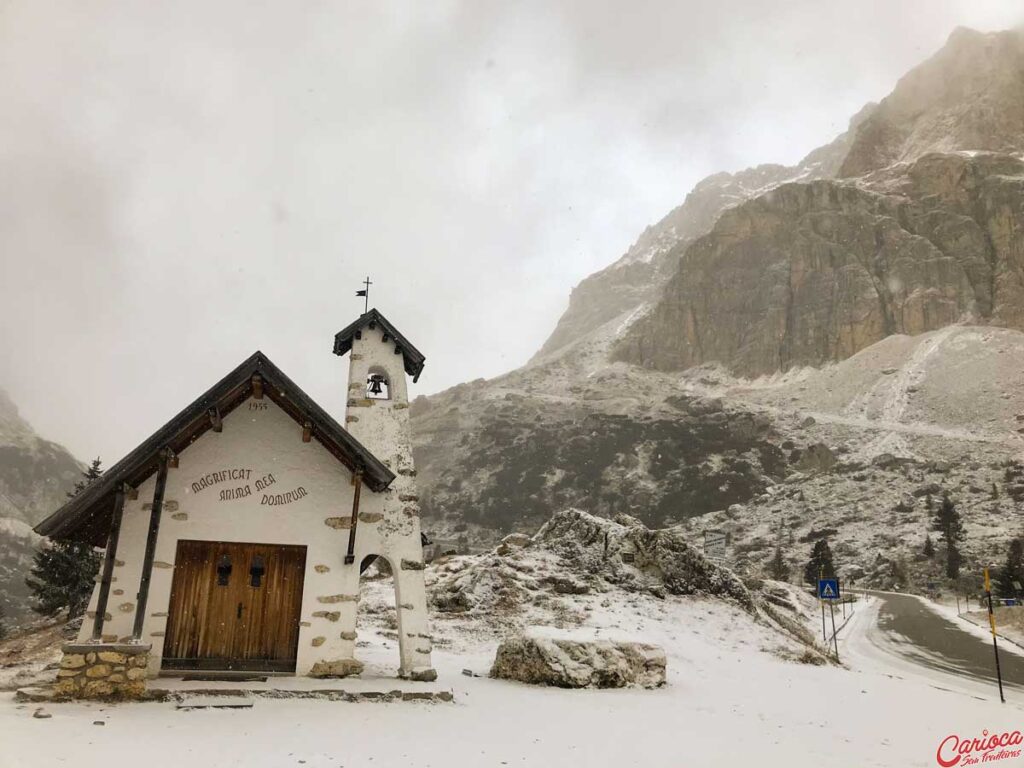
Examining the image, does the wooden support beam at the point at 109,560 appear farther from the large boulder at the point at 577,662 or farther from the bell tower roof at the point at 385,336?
the large boulder at the point at 577,662

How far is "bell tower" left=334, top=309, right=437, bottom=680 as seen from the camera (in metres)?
12.2

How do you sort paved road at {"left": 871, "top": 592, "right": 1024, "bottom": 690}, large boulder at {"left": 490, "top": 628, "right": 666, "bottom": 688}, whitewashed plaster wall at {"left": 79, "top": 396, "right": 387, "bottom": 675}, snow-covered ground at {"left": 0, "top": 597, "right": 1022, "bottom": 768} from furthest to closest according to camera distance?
paved road at {"left": 871, "top": 592, "right": 1024, "bottom": 690}
large boulder at {"left": 490, "top": 628, "right": 666, "bottom": 688}
whitewashed plaster wall at {"left": 79, "top": 396, "right": 387, "bottom": 675}
snow-covered ground at {"left": 0, "top": 597, "right": 1022, "bottom": 768}

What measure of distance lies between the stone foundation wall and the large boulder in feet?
23.0

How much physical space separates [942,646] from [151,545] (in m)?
32.3

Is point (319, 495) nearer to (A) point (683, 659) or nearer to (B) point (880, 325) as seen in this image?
(A) point (683, 659)

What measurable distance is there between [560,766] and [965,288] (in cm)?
15226

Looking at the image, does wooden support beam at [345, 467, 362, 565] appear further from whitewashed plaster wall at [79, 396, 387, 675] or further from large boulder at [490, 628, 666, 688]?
large boulder at [490, 628, 666, 688]

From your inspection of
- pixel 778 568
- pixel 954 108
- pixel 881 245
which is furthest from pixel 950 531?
pixel 954 108

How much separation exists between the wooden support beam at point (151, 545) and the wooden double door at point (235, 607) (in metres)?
0.67

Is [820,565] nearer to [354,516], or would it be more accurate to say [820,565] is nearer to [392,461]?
[392,461]

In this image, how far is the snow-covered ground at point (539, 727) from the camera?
7270 millimetres

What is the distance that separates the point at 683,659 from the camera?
57.6ft

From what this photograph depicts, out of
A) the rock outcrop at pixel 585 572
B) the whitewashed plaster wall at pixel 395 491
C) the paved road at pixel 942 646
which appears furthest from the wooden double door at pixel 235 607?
the paved road at pixel 942 646

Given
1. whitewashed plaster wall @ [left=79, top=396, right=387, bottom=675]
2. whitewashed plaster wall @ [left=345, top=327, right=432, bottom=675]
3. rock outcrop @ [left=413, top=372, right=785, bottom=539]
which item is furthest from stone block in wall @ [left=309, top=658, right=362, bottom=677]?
rock outcrop @ [left=413, top=372, right=785, bottom=539]
